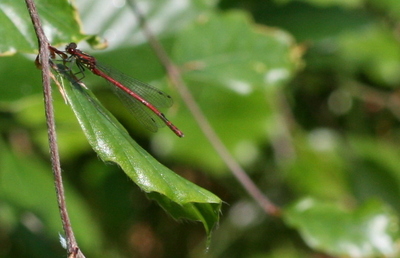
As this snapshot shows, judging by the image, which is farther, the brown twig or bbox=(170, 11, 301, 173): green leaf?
bbox=(170, 11, 301, 173): green leaf

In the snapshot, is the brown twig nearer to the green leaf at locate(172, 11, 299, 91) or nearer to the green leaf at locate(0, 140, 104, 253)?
the green leaf at locate(172, 11, 299, 91)

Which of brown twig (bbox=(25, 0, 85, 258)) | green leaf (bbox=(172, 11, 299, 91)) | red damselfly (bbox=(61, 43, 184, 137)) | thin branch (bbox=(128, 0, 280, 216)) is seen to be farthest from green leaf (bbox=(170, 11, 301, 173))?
brown twig (bbox=(25, 0, 85, 258))

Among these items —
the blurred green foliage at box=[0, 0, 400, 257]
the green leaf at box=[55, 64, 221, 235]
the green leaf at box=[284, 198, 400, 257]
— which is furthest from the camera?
the blurred green foliage at box=[0, 0, 400, 257]

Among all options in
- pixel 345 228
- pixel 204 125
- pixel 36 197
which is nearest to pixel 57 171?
pixel 204 125

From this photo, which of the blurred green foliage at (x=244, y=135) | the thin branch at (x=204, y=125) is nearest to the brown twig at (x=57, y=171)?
the blurred green foliage at (x=244, y=135)

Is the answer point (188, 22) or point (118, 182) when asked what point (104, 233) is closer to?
point (118, 182)

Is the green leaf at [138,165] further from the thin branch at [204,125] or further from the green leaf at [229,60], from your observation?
the green leaf at [229,60]

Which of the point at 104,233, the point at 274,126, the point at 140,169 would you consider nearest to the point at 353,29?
the point at 274,126
